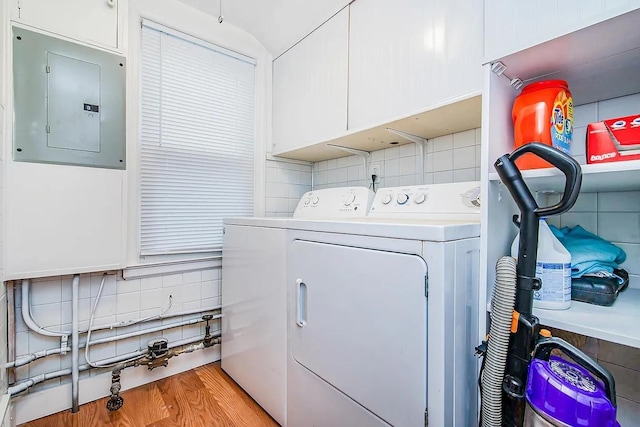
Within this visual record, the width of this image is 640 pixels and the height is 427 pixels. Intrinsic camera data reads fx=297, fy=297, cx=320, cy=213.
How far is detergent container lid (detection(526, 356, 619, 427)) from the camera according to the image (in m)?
0.65

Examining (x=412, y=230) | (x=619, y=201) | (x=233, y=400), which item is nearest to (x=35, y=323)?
(x=233, y=400)

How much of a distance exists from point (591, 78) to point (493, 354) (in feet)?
3.29

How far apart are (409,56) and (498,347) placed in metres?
1.33

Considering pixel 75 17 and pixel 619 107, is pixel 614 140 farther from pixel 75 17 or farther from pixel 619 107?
pixel 75 17

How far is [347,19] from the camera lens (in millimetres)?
1813

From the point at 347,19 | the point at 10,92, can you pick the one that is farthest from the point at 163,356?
the point at 347,19

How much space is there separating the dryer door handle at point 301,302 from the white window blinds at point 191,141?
105 cm

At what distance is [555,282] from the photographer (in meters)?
0.93

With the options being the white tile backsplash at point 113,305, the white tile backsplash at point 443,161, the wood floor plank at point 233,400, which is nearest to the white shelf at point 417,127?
the white tile backsplash at point 443,161

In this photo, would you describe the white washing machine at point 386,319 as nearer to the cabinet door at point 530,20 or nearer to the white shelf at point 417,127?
the white shelf at point 417,127

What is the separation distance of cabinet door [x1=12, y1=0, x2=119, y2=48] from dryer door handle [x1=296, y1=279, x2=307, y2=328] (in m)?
1.75

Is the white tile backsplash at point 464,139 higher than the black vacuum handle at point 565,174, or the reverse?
the white tile backsplash at point 464,139

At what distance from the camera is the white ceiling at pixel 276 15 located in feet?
6.35

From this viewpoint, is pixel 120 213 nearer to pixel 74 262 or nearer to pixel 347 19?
pixel 74 262
